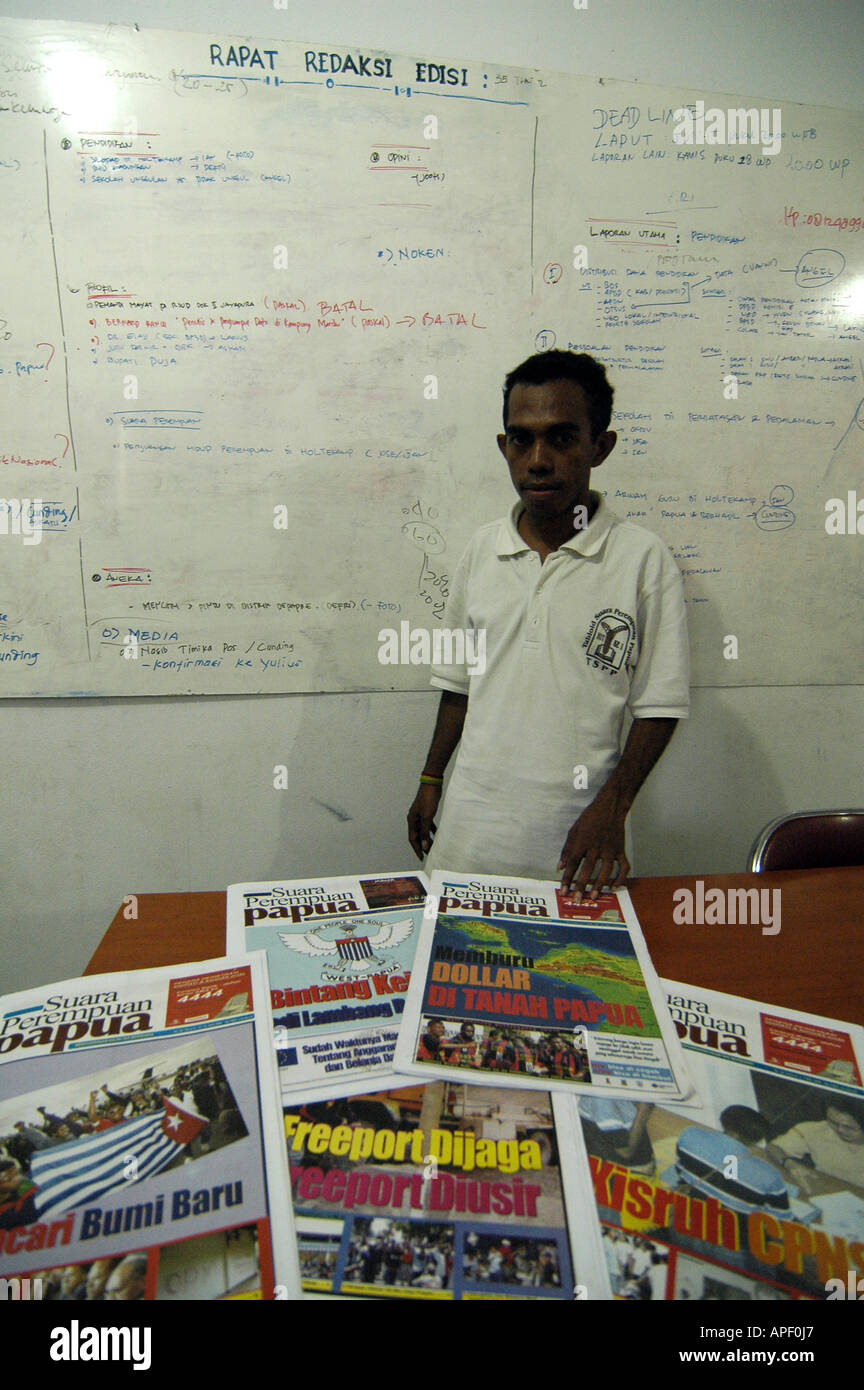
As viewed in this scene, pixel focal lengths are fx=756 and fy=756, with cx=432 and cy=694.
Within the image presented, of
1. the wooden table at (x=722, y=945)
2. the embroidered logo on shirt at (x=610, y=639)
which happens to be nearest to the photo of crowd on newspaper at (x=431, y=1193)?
the wooden table at (x=722, y=945)

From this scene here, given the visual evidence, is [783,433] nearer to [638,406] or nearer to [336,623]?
[638,406]

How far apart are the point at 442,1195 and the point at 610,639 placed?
1.04 metres

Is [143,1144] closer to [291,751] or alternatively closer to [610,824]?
[610,824]

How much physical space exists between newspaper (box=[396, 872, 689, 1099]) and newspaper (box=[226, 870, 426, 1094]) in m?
0.03

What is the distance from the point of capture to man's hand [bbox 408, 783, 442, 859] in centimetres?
176

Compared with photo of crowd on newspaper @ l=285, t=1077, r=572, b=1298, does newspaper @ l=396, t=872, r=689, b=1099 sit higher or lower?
higher

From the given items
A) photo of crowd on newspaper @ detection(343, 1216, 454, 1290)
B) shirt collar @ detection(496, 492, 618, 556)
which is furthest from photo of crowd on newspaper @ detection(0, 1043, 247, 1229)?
shirt collar @ detection(496, 492, 618, 556)

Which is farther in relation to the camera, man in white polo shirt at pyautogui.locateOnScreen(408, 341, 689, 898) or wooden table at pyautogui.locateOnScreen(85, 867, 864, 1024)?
man in white polo shirt at pyautogui.locateOnScreen(408, 341, 689, 898)

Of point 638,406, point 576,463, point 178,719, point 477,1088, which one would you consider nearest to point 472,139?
point 638,406

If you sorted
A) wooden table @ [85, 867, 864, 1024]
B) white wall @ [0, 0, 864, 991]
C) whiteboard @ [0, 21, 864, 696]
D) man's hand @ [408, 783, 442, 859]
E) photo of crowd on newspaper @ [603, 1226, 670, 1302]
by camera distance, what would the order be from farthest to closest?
1. white wall @ [0, 0, 864, 991]
2. whiteboard @ [0, 21, 864, 696]
3. man's hand @ [408, 783, 442, 859]
4. wooden table @ [85, 867, 864, 1024]
5. photo of crowd on newspaper @ [603, 1226, 670, 1302]

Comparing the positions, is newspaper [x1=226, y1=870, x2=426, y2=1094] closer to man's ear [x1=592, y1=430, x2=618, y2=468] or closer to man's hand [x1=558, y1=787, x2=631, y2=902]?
man's hand [x1=558, y1=787, x2=631, y2=902]

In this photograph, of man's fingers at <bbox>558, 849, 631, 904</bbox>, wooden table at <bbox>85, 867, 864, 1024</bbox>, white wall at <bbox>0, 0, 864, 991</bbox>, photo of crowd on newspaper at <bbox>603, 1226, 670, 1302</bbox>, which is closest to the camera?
photo of crowd on newspaper at <bbox>603, 1226, 670, 1302</bbox>

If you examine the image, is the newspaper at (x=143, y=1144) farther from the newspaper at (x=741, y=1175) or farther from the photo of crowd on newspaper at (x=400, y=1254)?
the newspaper at (x=741, y=1175)

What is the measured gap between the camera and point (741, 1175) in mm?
662
